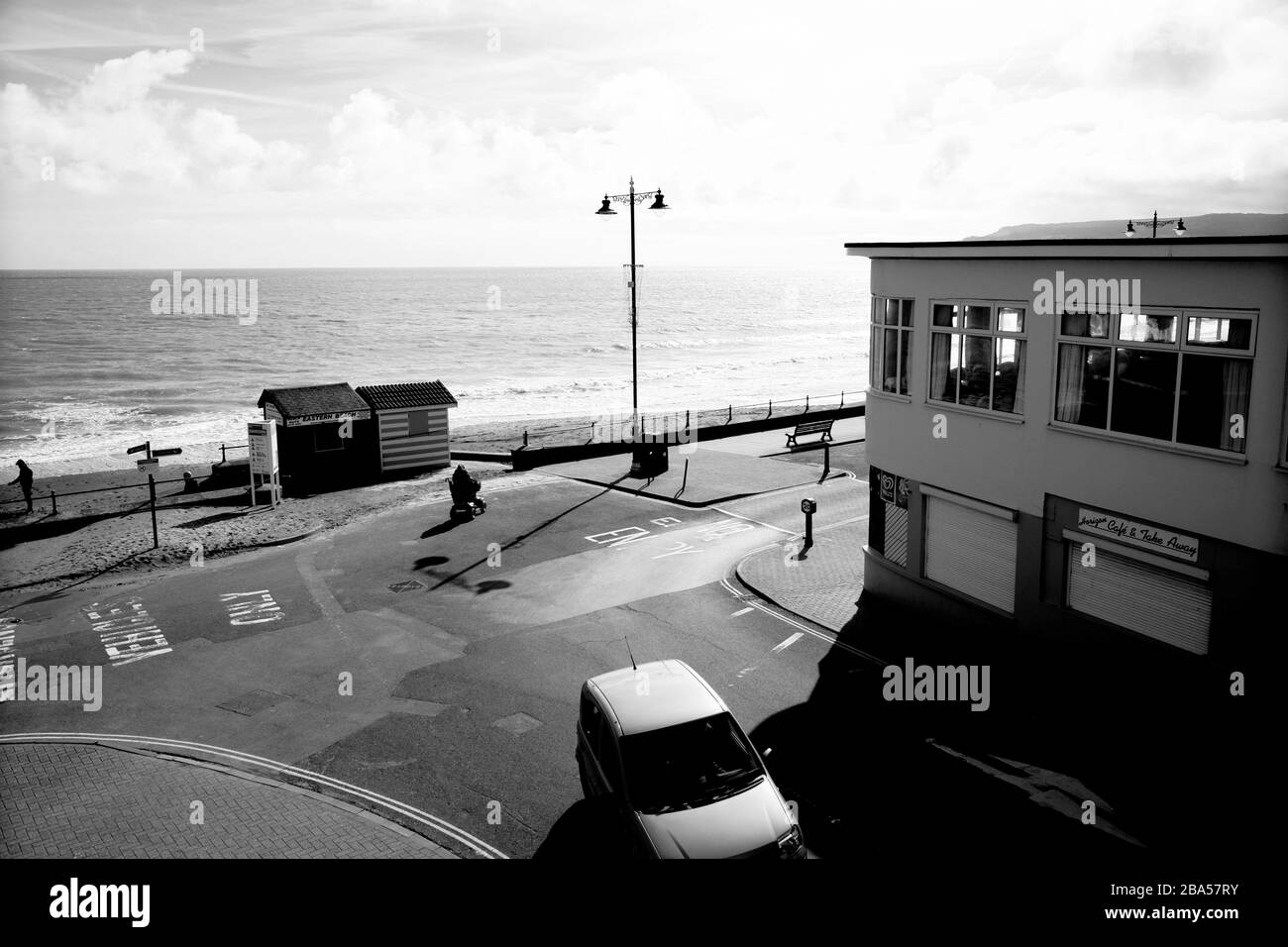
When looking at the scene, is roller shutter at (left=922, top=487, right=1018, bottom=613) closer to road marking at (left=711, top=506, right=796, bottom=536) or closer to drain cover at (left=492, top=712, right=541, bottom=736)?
road marking at (left=711, top=506, right=796, bottom=536)

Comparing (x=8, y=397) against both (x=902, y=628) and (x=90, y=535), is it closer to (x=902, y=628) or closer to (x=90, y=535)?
(x=90, y=535)

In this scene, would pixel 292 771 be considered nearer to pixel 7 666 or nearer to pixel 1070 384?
pixel 7 666

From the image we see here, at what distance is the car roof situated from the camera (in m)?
10.5

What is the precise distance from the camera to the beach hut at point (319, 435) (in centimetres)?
3081

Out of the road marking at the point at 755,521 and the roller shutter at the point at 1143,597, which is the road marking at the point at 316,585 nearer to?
the road marking at the point at 755,521

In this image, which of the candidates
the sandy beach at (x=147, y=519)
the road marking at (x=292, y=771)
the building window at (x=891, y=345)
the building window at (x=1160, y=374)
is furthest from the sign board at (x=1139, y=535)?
the sandy beach at (x=147, y=519)

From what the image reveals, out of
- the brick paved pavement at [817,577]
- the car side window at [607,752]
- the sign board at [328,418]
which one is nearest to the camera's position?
the car side window at [607,752]

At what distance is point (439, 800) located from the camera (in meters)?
11.8

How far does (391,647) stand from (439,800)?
18.7ft

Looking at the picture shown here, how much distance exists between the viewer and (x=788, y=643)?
1695 centimetres

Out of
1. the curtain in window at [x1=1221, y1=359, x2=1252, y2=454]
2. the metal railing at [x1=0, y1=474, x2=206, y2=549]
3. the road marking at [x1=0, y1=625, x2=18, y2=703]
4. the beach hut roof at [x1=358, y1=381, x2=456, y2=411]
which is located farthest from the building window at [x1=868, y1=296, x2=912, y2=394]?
the metal railing at [x1=0, y1=474, x2=206, y2=549]

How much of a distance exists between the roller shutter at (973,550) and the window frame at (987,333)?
164 cm

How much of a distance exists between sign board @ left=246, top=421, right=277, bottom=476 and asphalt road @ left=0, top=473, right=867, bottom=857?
4.81m

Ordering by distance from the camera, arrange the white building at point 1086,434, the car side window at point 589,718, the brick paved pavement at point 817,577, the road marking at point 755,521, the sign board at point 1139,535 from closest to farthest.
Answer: the car side window at point 589,718
the white building at point 1086,434
the sign board at point 1139,535
the brick paved pavement at point 817,577
the road marking at point 755,521
